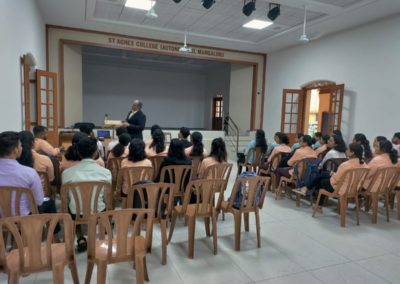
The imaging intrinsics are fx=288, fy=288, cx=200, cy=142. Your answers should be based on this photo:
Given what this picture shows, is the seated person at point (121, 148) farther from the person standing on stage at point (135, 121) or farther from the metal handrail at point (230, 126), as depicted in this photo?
the metal handrail at point (230, 126)

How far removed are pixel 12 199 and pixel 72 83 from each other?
648cm

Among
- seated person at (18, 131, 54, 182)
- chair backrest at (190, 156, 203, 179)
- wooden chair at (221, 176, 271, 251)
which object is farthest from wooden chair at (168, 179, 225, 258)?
seated person at (18, 131, 54, 182)

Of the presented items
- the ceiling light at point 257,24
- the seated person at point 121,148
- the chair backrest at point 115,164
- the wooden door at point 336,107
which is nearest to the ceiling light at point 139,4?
the ceiling light at point 257,24

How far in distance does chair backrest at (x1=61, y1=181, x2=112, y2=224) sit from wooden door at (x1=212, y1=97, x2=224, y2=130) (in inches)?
436

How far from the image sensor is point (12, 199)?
6.78 ft

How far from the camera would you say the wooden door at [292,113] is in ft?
26.4

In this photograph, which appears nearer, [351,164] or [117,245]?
[117,245]

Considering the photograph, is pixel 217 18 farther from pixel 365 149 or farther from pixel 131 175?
pixel 131 175

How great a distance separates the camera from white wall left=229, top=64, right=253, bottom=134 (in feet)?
31.7

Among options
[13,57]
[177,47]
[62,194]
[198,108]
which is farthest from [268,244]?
[198,108]

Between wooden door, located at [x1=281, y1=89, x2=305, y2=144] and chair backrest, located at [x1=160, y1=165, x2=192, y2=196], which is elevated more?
wooden door, located at [x1=281, y1=89, x2=305, y2=144]

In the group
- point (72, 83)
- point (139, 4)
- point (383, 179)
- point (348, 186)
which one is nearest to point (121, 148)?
point (348, 186)

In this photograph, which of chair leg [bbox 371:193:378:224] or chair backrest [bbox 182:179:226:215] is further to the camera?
chair leg [bbox 371:193:378:224]

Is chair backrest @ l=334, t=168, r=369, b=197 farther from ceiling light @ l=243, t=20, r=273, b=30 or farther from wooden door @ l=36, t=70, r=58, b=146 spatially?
wooden door @ l=36, t=70, r=58, b=146
